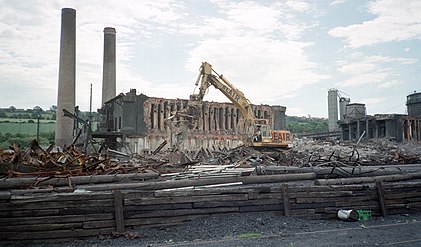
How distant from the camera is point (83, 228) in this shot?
641cm

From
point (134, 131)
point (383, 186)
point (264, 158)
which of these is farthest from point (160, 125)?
point (383, 186)

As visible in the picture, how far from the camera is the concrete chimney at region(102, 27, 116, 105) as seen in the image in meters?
43.9

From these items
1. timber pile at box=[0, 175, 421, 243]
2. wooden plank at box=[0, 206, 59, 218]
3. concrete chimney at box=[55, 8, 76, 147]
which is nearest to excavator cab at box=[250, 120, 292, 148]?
timber pile at box=[0, 175, 421, 243]

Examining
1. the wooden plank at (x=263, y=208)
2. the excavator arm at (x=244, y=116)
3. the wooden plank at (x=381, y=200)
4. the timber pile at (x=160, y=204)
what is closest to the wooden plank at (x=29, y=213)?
the timber pile at (x=160, y=204)

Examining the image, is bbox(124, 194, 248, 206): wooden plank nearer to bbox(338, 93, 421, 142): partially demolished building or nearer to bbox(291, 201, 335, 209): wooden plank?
bbox(291, 201, 335, 209): wooden plank

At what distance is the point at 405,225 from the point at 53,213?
653 centimetres

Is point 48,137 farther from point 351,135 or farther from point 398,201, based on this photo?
point 398,201

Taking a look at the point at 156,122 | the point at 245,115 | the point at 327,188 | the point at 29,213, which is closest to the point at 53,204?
the point at 29,213

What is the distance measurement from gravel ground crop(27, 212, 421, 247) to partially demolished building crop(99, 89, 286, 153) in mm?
21736

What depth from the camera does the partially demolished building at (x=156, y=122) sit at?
3138cm

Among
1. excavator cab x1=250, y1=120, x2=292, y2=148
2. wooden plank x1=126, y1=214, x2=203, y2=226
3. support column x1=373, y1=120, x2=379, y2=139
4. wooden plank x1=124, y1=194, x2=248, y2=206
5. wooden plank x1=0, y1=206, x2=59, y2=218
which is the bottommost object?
wooden plank x1=126, y1=214, x2=203, y2=226

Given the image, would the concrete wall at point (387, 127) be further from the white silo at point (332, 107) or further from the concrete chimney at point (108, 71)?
the concrete chimney at point (108, 71)

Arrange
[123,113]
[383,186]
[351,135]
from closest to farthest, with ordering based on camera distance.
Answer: [383,186] → [123,113] → [351,135]

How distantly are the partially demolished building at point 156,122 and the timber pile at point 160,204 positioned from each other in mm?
21291
